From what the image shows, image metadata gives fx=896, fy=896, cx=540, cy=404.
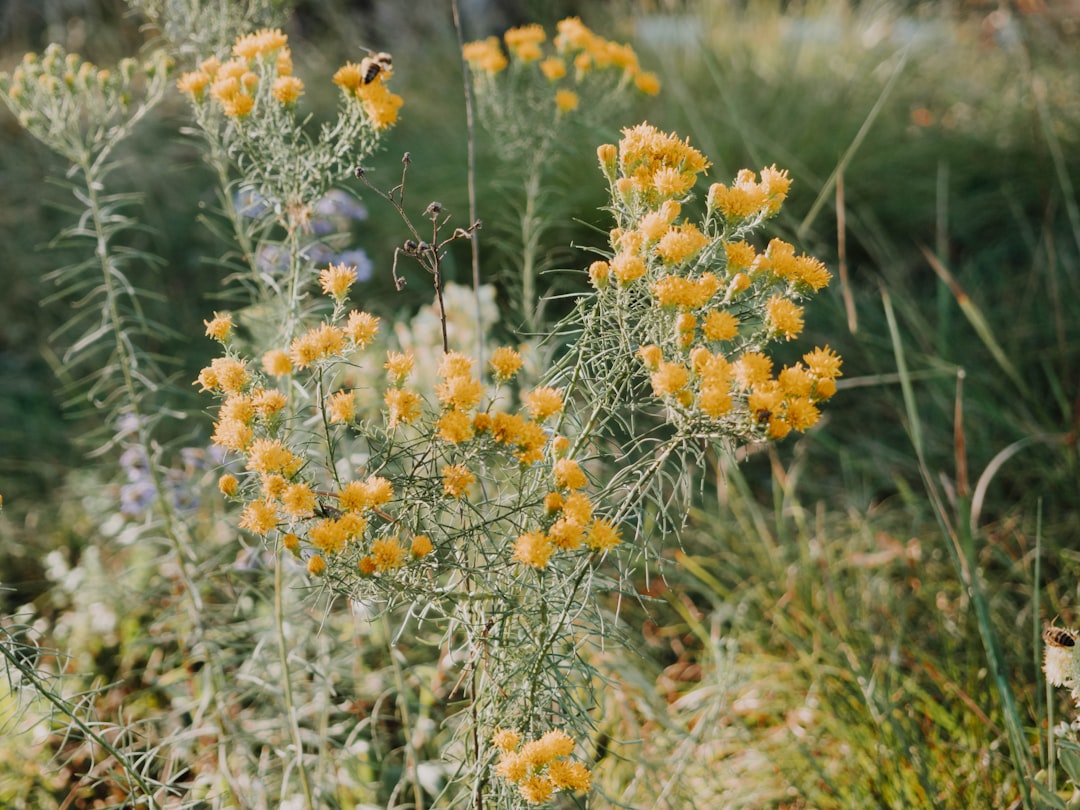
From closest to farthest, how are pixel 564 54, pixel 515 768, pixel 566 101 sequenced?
pixel 515 768 < pixel 566 101 < pixel 564 54

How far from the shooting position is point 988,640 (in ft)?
4.50

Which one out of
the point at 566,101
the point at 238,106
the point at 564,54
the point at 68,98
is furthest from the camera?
the point at 564,54

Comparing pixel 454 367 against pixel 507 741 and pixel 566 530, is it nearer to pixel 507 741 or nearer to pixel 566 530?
pixel 566 530

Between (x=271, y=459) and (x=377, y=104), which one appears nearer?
(x=271, y=459)

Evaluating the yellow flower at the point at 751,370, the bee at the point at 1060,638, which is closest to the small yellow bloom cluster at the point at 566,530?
the yellow flower at the point at 751,370

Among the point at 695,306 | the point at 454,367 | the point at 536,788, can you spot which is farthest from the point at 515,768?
the point at 695,306

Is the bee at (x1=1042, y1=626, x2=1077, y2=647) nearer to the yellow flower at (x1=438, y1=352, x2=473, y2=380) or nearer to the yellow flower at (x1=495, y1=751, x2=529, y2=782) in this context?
the yellow flower at (x1=495, y1=751, x2=529, y2=782)

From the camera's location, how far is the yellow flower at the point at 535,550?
0.99m

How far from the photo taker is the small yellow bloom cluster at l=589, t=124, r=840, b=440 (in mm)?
1034

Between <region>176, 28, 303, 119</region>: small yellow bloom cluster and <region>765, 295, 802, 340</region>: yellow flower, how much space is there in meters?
0.73

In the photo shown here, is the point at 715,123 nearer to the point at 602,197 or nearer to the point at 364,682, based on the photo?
the point at 602,197

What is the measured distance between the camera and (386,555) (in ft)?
3.32

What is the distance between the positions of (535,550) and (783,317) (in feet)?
1.36

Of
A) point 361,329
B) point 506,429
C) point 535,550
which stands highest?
point 361,329
